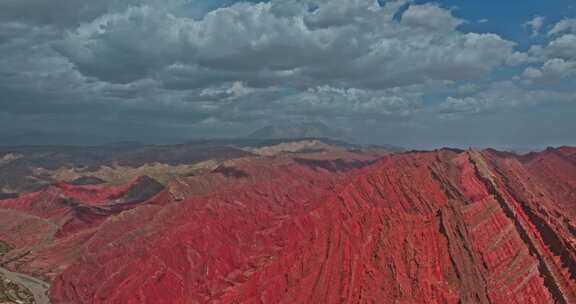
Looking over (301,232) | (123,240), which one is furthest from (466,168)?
(123,240)

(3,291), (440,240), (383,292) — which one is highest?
(440,240)

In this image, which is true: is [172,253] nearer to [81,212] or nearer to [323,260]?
[323,260]

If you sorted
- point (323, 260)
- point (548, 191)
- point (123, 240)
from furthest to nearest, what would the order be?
point (548, 191), point (123, 240), point (323, 260)

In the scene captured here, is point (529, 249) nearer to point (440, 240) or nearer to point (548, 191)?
point (440, 240)

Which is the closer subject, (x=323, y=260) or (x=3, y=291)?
(x=323, y=260)

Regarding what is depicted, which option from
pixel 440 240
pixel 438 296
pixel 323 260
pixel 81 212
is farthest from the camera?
pixel 81 212

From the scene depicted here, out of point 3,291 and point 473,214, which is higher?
point 473,214
